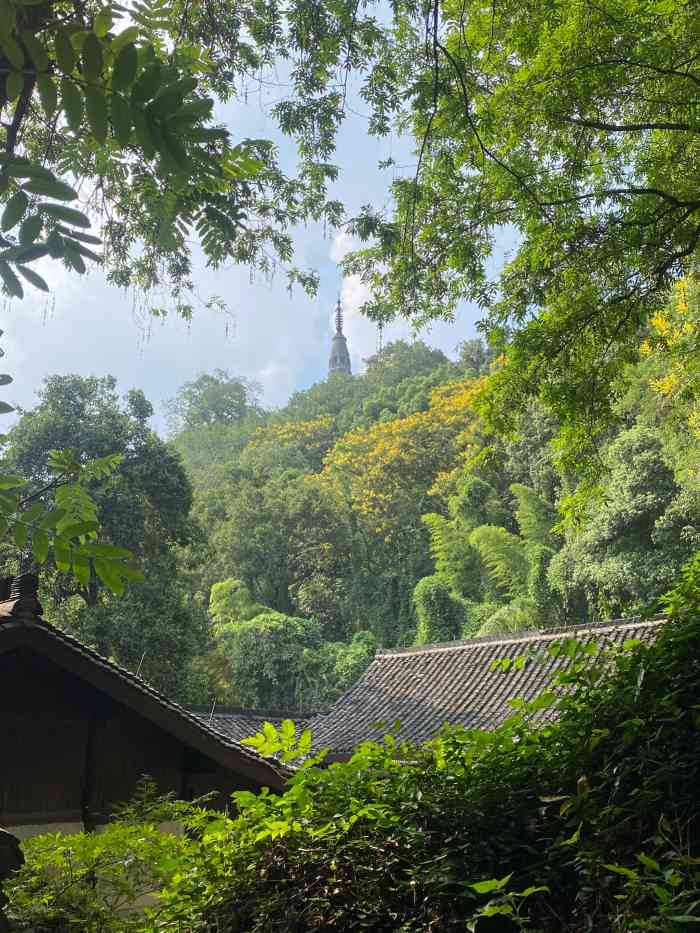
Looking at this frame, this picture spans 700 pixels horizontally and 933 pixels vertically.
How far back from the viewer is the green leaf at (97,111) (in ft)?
5.20

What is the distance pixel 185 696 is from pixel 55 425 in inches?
306

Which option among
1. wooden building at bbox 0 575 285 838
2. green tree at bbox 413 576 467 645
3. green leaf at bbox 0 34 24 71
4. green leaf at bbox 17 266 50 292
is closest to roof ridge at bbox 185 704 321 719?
wooden building at bbox 0 575 285 838

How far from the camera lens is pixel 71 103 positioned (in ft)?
5.32

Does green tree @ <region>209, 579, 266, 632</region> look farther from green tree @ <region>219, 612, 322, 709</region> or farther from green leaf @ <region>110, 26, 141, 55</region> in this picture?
green leaf @ <region>110, 26, 141, 55</region>

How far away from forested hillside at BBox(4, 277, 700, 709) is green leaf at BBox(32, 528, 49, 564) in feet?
7.27

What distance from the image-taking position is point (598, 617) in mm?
22891

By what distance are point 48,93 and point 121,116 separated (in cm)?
18

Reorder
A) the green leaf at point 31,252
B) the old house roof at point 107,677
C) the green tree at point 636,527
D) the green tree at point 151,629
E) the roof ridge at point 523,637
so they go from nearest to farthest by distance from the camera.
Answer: the green leaf at point 31,252 → the old house roof at point 107,677 → the roof ridge at point 523,637 → the green tree at point 151,629 → the green tree at point 636,527

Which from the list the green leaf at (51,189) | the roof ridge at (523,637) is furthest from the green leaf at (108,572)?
the roof ridge at (523,637)

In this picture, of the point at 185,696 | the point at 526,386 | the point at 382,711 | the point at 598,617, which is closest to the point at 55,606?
the point at 185,696

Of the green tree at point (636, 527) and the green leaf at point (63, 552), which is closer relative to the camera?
the green leaf at point (63, 552)

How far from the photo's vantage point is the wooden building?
5.69 metres

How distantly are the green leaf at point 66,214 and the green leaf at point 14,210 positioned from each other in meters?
0.04

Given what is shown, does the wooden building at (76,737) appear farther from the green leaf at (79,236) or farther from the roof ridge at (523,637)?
the roof ridge at (523,637)
